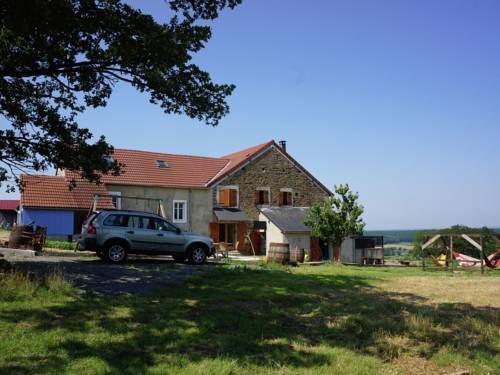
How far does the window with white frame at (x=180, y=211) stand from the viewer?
1289 inches

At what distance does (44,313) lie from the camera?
7.13 meters

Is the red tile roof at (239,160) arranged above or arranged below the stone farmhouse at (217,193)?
above

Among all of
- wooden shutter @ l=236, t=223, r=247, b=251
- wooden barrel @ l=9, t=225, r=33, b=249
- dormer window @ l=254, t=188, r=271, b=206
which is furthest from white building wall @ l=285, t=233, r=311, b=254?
wooden barrel @ l=9, t=225, r=33, b=249

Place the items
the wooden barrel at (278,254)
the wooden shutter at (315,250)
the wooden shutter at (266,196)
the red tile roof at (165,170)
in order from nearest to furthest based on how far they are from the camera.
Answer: the wooden barrel at (278,254), the red tile roof at (165,170), the wooden shutter at (315,250), the wooden shutter at (266,196)

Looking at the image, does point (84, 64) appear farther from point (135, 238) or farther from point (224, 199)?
point (224, 199)

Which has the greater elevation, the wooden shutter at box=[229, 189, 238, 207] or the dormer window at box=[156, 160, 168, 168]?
the dormer window at box=[156, 160, 168, 168]

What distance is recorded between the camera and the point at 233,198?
3431cm

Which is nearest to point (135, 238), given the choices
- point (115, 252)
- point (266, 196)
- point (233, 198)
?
point (115, 252)

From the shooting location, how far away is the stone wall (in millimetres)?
34656

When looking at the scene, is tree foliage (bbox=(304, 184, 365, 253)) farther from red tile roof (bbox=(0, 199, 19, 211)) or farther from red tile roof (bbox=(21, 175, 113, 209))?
red tile roof (bbox=(0, 199, 19, 211))

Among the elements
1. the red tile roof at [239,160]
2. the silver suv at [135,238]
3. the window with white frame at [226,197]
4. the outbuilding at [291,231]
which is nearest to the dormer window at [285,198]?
the outbuilding at [291,231]

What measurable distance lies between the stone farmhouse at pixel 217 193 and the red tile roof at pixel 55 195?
0.19 ft

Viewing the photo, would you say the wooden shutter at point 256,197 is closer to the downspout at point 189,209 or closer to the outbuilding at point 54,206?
the downspout at point 189,209

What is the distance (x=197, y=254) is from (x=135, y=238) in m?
2.37
